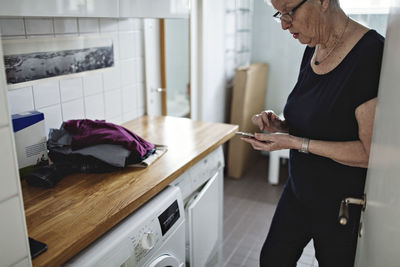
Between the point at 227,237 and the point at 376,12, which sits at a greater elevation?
the point at 376,12

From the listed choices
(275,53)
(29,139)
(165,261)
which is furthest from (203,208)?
(275,53)

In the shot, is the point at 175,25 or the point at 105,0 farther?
the point at 175,25

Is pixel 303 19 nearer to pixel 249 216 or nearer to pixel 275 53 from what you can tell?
pixel 249 216

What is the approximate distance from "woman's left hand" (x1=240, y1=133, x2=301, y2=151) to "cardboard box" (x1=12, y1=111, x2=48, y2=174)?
77cm

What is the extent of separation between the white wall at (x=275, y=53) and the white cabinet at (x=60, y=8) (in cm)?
214

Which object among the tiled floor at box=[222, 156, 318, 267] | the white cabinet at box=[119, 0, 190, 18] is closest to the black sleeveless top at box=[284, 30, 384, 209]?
the white cabinet at box=[119, 0, 190, 18]

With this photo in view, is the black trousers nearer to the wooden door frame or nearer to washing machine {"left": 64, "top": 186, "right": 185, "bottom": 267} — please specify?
washing machine {"left": 64, "top": 186, "right": 185, "bottom": 267}

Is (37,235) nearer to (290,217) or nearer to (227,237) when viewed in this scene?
(290,217)

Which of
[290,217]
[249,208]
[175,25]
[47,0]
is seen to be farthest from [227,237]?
[47,0]

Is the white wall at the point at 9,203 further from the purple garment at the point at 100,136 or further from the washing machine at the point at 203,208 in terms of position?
the washing machine at the point at 203,208

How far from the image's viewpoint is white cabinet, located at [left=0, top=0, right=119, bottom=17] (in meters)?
1.08

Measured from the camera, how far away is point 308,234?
1.42m

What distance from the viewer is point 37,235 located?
1.04 meters

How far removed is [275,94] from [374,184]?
9.10ft
